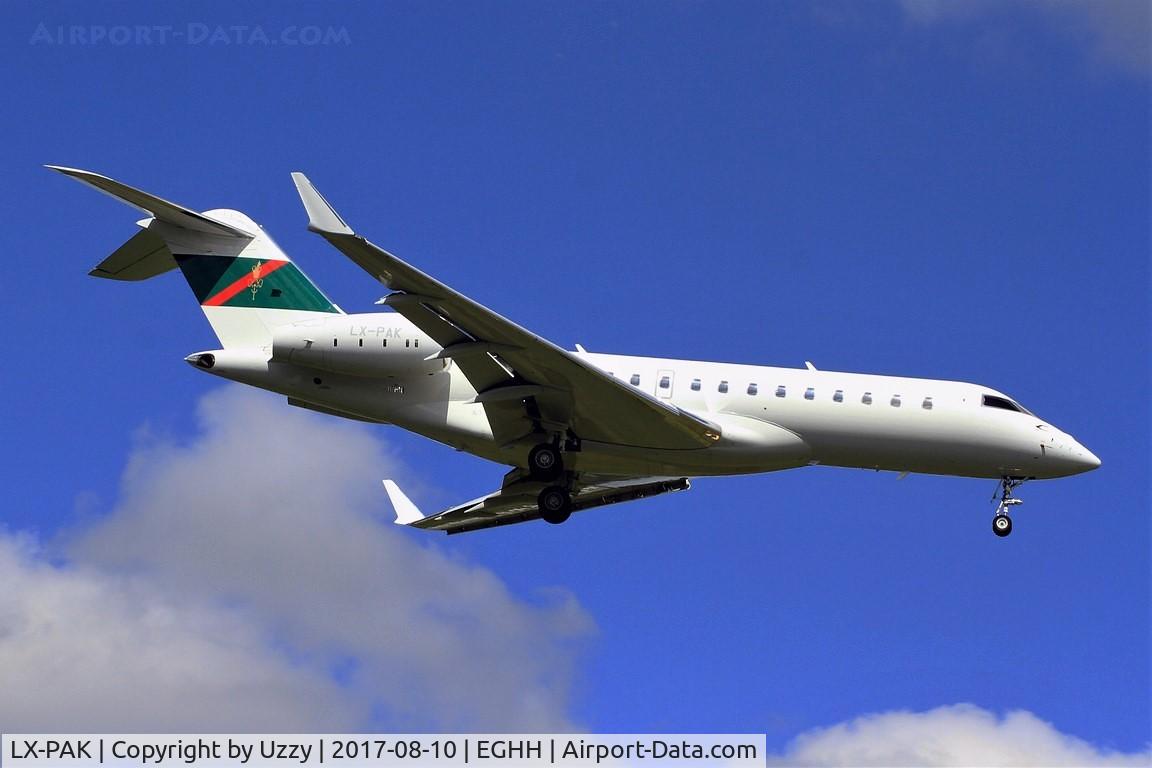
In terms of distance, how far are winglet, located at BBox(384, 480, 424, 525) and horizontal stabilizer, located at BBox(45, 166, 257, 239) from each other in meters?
5.67

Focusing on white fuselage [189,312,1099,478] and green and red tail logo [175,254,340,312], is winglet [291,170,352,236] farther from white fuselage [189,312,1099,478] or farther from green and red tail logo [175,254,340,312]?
green and red tail logo [175,254,340,312]

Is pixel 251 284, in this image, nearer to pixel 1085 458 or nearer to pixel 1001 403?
pixel 1001 403

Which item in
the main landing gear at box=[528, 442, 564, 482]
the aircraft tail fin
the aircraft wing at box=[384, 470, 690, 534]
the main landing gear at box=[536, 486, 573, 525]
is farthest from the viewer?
the aircraft wing at box=[384, 470, 690, 534]

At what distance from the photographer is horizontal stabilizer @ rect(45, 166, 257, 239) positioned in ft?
82.7

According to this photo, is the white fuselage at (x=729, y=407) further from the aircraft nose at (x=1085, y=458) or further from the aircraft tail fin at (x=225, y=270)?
the aircraft tail fin at (x=225, y=270)

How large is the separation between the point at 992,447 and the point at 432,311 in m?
9.52

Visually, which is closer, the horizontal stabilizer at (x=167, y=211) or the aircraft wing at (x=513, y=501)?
the horizontal stabilizer at (x=167, y=211)

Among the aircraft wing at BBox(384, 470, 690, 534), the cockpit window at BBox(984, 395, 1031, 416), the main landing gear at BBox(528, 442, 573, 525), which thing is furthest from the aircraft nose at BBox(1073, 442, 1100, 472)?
the main landing gear at BBox(528, 442, 573, 525)

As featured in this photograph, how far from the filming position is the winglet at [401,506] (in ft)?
98.7

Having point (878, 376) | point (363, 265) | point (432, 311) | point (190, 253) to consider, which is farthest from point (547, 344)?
point (190, 253)

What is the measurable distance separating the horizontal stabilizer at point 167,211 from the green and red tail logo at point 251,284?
19.0 inches

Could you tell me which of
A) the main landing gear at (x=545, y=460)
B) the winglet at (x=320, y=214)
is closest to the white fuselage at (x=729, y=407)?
the main landing gear at (x=545, y=460)

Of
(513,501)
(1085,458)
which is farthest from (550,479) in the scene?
(1085,458)

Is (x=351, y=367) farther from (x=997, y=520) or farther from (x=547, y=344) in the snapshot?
(x=997, y=520)
